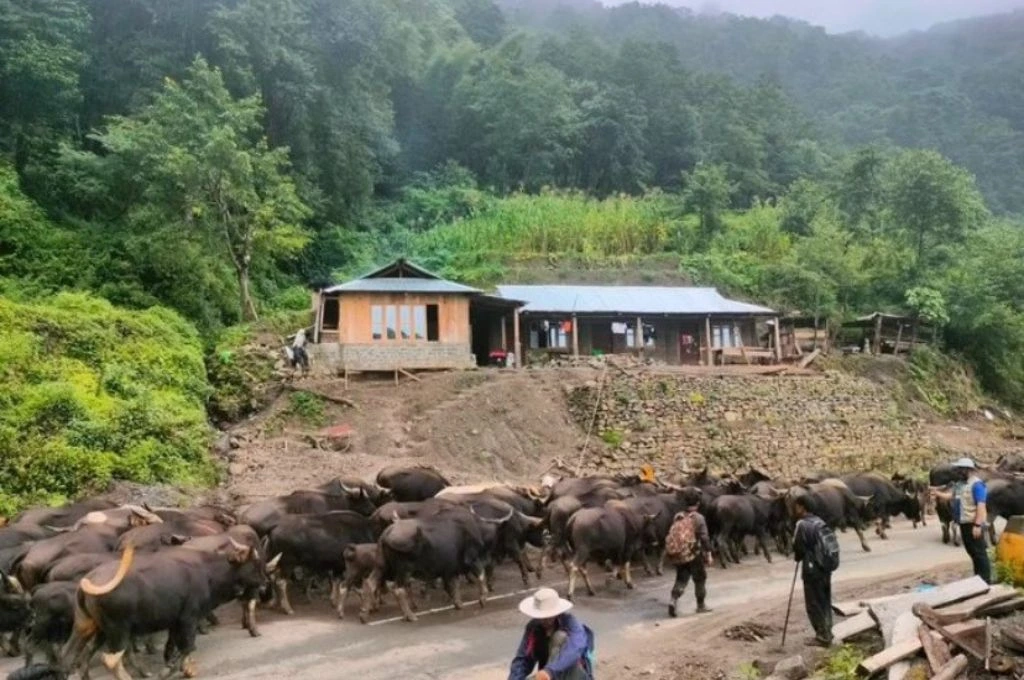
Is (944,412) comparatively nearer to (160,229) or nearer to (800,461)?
(800,461)

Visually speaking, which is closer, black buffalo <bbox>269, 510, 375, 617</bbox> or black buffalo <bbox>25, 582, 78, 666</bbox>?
black buffalo <bbox>25, 582, 78, 666</bbox>

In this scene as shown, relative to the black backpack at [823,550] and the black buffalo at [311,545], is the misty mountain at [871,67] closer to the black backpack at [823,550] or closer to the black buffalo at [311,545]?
the black buffalo at [311,545]

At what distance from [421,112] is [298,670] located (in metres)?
58.2

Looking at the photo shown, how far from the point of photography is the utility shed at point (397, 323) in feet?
100

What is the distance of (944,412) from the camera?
39500mm

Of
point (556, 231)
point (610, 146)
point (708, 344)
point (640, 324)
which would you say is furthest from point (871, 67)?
point (640, 324)

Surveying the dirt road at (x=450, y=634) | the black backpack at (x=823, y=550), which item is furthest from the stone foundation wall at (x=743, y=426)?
the black backpack at (x=823, y=550)

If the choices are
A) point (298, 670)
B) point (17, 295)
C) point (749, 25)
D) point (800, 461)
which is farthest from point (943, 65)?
point (298, 670)

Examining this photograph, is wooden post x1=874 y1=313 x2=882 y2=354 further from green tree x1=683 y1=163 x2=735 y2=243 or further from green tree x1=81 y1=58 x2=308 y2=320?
green tree x1=81 y1=58 x2=308 y2=320

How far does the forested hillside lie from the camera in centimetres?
3356

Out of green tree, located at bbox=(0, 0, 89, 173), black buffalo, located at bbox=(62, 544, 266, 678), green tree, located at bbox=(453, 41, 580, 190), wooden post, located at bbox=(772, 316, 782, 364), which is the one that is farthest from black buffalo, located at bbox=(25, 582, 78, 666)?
green tree, located at bbox=(453, 41, 580, 190)

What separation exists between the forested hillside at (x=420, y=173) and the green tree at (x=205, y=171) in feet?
Result: 0.36

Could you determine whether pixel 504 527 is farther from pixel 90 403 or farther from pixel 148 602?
pixel 90 403

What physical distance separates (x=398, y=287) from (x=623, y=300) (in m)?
11.0
